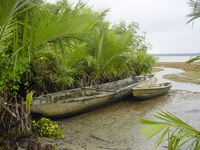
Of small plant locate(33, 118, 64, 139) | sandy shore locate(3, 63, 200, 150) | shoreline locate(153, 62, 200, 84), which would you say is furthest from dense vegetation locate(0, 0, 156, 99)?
shoreline locate(153, 62, 200, 84)

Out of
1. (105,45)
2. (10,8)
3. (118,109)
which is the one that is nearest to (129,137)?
(118,109)

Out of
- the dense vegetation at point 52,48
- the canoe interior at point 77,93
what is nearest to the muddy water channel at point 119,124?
the canoe interior at point 77,93

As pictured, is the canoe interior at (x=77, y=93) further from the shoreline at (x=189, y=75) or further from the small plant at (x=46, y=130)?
the shoreline at (x=189, y=75)

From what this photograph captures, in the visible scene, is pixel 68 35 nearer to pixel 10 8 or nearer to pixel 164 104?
pixel 10 8

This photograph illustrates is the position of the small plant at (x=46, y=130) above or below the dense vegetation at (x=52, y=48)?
below

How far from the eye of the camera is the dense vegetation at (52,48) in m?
2.86

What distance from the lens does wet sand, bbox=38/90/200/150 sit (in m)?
4.31

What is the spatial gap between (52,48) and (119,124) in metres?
2.86

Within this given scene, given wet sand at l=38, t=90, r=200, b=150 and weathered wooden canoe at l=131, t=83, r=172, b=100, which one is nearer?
wet sand at l=38, t=90, r=200, b=150

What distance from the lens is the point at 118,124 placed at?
5766 mm

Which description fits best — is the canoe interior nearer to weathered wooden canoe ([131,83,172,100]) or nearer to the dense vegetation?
the dense vegetation

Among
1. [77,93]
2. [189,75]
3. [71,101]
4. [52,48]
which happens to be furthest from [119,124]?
[189,75]

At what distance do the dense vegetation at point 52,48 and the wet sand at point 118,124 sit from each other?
1.39 metres

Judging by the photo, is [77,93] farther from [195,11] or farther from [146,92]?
[195,11]
